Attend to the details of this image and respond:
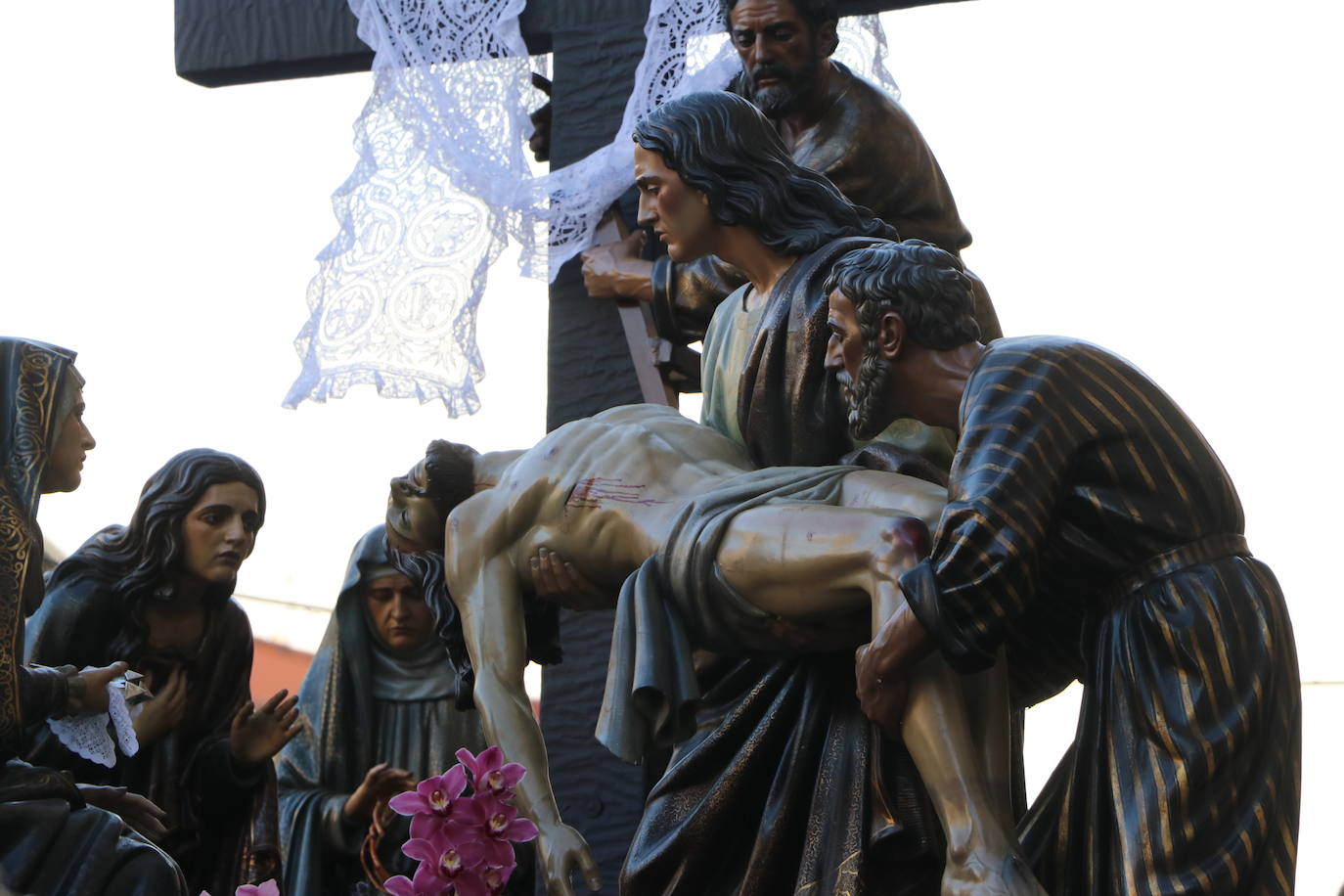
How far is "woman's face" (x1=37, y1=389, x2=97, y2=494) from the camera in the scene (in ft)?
13.6

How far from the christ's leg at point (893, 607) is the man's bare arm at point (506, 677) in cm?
36

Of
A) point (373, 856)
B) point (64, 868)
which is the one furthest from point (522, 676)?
point (373, 856)

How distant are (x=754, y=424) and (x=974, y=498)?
664 millimetres

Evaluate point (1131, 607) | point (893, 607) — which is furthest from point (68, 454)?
point (1131, 607)

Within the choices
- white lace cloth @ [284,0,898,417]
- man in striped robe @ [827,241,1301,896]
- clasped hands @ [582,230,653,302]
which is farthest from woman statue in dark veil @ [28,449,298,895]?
man in striped robe @ [827,241,1301,896]

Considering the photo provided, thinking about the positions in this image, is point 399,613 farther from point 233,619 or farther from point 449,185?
point 449,185

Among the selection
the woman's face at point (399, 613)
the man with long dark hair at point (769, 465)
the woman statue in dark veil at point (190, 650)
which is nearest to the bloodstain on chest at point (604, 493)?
the man with long dark hair at point (769, 465)

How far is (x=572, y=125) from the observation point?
197 inches

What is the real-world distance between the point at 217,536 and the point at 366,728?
668 mm

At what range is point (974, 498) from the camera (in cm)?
323

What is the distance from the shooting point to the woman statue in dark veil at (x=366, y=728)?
16.4 ft

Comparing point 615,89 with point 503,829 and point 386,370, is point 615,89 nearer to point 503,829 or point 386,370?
point 386,370

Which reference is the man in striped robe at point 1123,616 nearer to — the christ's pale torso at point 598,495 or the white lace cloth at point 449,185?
the christ's pale torso at point 598,495

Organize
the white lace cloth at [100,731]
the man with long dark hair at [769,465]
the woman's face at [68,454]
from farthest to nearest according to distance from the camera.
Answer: the woman's face at [68,454] → the white lace cloth at [100,731] → the man with long dark hair at [769,465]
